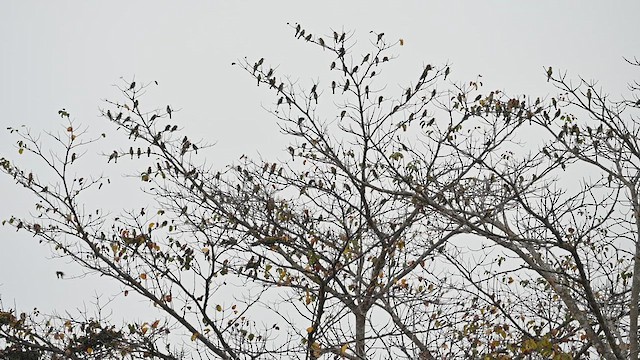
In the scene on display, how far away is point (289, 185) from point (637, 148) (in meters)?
3.66

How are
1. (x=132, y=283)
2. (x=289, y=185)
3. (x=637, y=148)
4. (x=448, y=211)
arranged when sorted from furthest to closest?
(x=289, y=185), (x=637, y=148), (x=132, y=283), (x=448, y=211)

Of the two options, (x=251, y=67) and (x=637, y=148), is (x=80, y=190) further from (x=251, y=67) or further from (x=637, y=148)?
(x=637, y=148)

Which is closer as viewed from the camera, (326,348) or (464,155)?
(326,348)

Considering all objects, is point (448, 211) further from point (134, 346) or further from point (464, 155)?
point (134, 346)

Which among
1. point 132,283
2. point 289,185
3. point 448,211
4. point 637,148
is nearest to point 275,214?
point 289,185

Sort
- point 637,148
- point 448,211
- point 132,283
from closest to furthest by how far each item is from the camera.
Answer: point 448,211 → point 132,283 → point 637,148

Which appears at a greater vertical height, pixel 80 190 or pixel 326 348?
pixel 80 190

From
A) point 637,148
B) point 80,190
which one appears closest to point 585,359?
point 637,148

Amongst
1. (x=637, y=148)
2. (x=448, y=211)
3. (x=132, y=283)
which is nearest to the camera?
(x=448, y=211)

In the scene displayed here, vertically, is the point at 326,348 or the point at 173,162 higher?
the point at 173,162

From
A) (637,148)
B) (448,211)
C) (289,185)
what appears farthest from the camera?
(289,185)

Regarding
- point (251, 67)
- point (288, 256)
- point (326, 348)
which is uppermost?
point (251, 67)

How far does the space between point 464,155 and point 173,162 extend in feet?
10.0

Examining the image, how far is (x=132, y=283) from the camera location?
19.5ft
